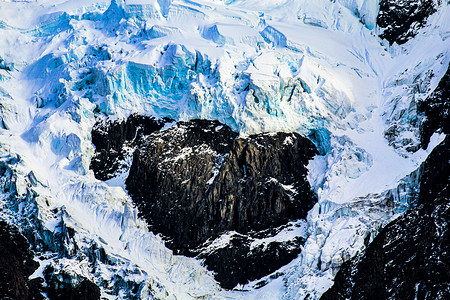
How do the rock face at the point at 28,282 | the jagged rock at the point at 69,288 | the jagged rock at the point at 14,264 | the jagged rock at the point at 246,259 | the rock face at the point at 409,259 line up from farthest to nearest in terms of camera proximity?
the jagged rock at the point at 246,259
the jagged rock at the point at 69,288
the rock face at the point at 28,282
the jagged rock at the point at 14,264
the rock face at the point at 409,259

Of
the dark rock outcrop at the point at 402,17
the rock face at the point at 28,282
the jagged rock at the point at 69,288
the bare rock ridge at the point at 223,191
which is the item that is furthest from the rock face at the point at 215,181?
the dark rock outcrop at the point at 402,17

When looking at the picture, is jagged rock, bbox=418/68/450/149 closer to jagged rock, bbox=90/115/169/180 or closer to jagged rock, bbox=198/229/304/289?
jagged rock, bbox=198/229/304/289

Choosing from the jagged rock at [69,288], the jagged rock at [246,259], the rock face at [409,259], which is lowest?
the jagged rock at [69,288]

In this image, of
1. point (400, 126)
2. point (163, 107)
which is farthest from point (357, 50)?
point (163, 107)

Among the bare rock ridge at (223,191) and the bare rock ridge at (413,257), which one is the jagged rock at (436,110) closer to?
the bare rock ridge at (413,257)

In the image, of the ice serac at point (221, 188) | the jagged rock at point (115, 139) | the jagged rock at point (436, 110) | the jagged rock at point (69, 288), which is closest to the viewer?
the jagged rock at point (69, 288)

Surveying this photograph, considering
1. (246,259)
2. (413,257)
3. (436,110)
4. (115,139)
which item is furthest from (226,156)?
(413,257)

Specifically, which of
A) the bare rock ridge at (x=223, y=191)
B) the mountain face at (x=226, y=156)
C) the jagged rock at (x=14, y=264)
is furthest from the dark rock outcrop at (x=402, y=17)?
the jagged rock at (x=14, y=264)

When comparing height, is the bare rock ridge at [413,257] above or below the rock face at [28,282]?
above

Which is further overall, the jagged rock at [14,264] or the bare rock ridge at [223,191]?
the bare rock ridge at [223,191]
